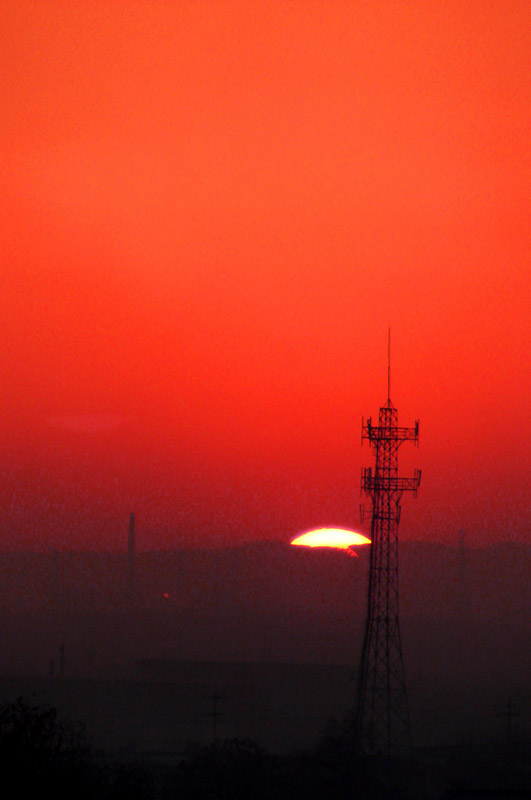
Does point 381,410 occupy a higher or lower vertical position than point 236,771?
higher

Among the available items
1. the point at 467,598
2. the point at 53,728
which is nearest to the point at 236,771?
the point at 53,728

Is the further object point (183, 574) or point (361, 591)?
point (183, 574)

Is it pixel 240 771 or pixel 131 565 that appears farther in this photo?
pixel 131 565

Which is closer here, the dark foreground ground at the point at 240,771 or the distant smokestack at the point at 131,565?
the dark foreground ground at the point at 240,771

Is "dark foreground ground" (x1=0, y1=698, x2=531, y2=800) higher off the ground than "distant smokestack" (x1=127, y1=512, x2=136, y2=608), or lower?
lower

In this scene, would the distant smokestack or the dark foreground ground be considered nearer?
the dark foreground ground

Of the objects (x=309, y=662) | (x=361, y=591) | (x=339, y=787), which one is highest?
(x=361, y=591)

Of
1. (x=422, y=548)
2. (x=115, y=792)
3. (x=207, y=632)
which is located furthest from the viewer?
(x=422, y=548)

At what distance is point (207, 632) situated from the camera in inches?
2822

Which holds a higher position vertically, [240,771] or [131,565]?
[131,565]

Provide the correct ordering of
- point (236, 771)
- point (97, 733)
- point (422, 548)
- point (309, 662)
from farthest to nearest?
point (422, 548) → point (309, 662) → point (97, 733) → point (236, 771)

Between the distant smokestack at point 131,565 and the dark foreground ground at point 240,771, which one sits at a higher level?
the distant smokestack at point 131,565

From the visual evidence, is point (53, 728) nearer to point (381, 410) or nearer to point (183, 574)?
point (381, 410)

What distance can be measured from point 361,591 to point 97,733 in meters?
37.2
